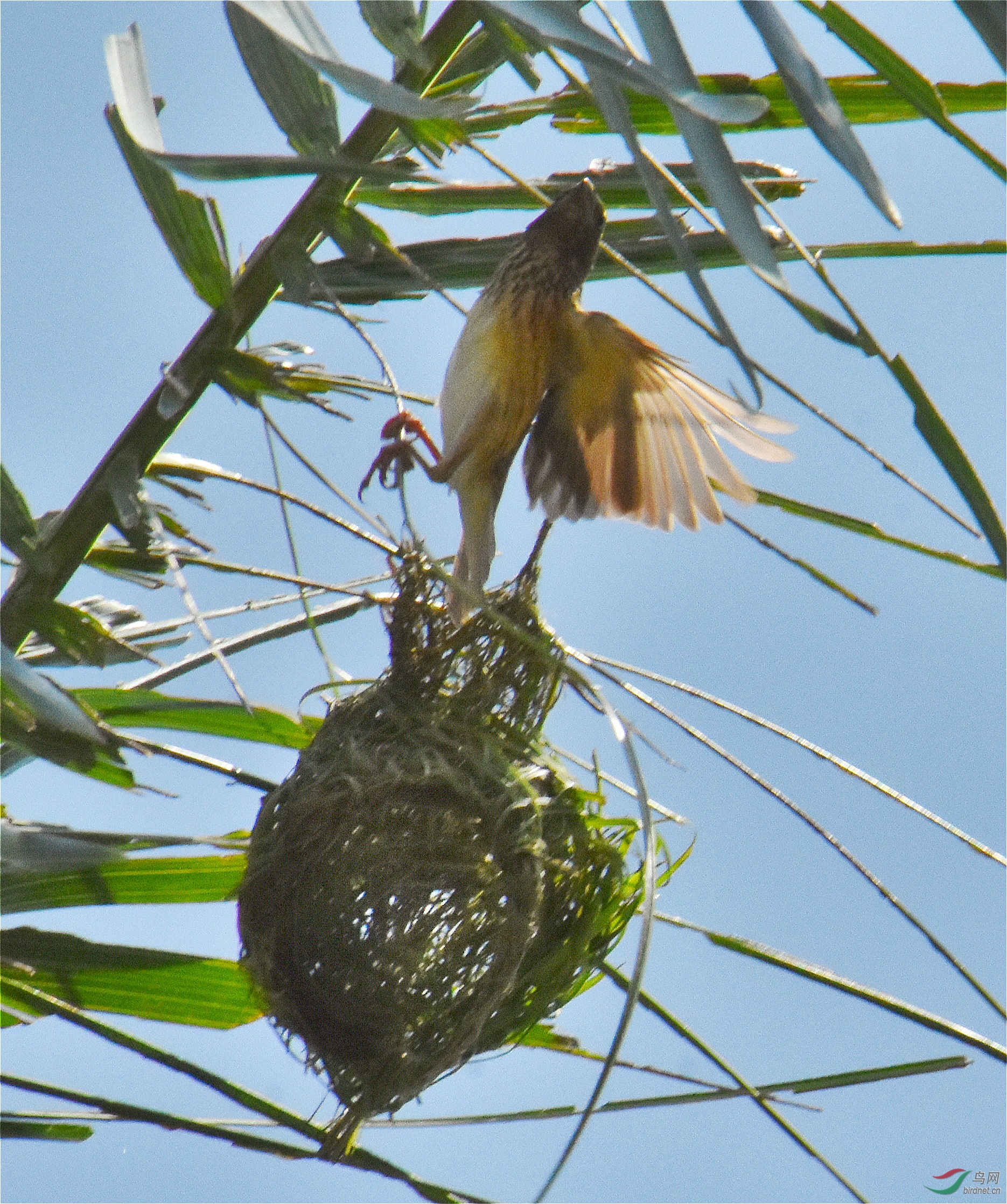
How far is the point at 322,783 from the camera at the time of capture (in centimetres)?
157

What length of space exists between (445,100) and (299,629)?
3.29ft

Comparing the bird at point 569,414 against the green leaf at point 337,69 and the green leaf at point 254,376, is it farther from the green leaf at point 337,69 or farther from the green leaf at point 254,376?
the green leaf at point 337,69

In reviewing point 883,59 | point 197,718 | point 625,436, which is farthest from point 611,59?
point 625,436

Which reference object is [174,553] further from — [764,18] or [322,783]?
[764,18]

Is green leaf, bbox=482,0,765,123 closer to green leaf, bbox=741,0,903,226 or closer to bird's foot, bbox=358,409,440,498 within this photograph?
green leaf, bbox=741,0,903,226

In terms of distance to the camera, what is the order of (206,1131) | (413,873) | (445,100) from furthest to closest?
(413,873) < (206,1131) < (445,100)

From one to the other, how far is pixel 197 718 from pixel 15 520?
0.34 m

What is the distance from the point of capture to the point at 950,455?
0.84 metres

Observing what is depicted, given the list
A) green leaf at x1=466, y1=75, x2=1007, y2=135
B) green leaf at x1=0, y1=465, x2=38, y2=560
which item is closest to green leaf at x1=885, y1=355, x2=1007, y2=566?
green leaf at x1=466, y1=75, x2=1007, y2=135

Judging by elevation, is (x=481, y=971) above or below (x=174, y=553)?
below

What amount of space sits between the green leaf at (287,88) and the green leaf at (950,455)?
74 cm

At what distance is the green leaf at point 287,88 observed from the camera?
4.20 ft

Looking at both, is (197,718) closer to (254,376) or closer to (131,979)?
(131,979)

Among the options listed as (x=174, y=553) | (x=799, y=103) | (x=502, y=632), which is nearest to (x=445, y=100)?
(x=799, y=103)
